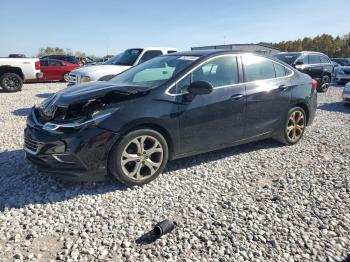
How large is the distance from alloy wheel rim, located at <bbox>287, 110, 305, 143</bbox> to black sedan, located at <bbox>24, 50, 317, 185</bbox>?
197 millimetres

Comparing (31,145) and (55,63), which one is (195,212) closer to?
(31,145)

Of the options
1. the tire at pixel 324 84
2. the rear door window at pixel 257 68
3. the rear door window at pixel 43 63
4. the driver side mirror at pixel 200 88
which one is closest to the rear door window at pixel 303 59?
the tire at pixel 324 84

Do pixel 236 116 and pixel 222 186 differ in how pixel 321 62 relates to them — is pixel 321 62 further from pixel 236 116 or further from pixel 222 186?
pixel 222 186

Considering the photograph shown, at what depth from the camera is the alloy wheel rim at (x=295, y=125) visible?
220 inches

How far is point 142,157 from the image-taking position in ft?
12.9

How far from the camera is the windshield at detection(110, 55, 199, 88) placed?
436 cm

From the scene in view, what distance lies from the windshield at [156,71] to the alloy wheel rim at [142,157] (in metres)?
0.77

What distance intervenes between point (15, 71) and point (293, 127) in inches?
476

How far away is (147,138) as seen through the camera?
394 centimetres

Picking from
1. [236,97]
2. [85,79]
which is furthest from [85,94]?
[85,79]

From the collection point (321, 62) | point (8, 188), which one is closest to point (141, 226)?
point (8, 188)

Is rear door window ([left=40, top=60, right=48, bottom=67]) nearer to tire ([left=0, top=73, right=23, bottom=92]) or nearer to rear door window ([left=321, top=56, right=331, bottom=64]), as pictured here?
tire ([left=0, top=73, right=23, bottom=92])

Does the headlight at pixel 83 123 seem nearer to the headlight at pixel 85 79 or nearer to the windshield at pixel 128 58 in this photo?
the headlight at pixel 85 79

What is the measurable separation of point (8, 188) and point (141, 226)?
1888mm
